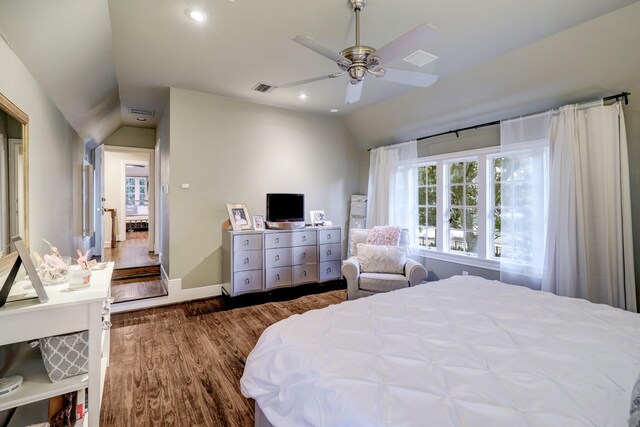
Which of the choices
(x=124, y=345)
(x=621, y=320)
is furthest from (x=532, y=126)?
(x=124, y=345)

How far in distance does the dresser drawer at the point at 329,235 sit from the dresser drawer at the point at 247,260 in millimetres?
998

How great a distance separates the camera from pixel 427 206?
448cm

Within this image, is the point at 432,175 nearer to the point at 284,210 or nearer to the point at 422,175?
the point at 422,175

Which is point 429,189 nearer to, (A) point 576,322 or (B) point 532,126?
(B) point 532,126

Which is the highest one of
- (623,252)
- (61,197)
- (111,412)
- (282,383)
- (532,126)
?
(532,126)

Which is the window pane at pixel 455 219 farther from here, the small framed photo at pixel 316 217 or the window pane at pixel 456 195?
the small framed photo at pixel 316 217

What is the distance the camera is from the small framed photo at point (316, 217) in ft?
15.7

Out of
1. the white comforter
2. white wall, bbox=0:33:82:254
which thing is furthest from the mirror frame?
the white comforter

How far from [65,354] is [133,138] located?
5.09m

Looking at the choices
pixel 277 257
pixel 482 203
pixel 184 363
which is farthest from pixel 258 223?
pixel 482 203

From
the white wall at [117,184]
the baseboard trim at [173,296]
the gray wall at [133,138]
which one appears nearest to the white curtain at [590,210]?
the baseboard trim at [173,296]

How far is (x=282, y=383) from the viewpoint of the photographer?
1.23 m

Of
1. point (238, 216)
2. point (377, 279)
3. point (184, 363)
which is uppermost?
point (238, 216)

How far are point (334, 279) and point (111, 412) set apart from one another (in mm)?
3199
